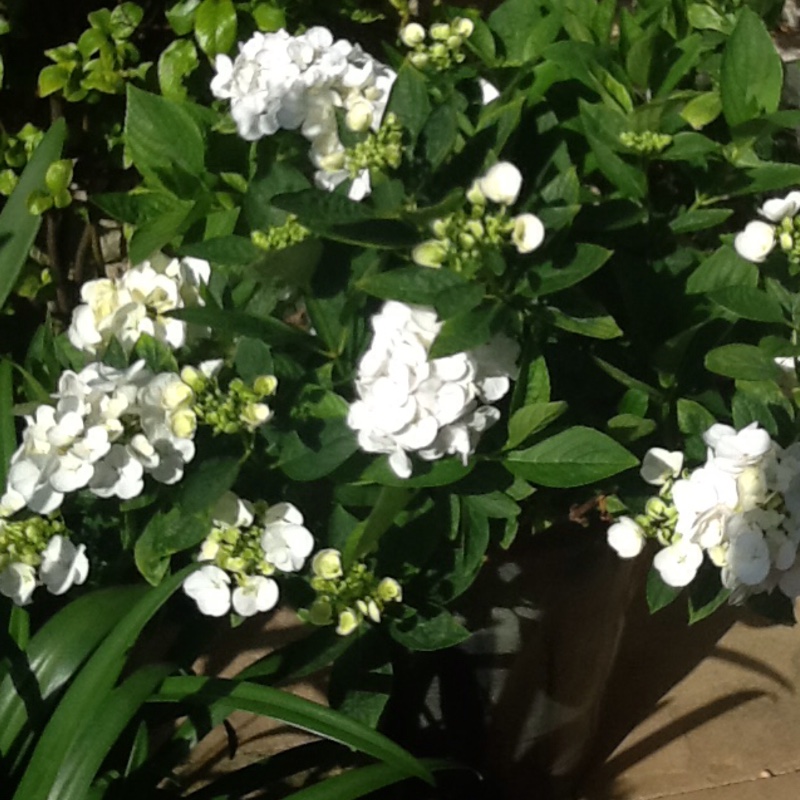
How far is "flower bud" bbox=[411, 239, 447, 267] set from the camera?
0.63 meters

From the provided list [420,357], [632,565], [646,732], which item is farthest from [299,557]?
[646,732]

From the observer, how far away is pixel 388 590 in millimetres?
739

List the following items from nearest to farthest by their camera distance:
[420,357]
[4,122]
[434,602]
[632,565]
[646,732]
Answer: [420,357], [434,602], [632,565], [4,122], [646,732]

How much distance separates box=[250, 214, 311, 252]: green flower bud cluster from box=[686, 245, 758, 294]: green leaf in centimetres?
33

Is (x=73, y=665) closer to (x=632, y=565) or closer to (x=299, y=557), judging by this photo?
(x=299, y=557)

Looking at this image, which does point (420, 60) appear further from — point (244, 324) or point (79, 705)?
point (79, 705)

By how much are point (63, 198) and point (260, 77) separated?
452 millimetres

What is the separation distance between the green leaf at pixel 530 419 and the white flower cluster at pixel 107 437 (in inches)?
9.2

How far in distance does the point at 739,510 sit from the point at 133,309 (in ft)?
1.60

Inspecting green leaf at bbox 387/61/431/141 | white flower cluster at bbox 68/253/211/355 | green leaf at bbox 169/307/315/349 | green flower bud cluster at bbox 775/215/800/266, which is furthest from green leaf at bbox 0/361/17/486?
green flower bud cluster at bbox 775/215/800/266

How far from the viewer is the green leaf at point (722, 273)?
2.55 ft

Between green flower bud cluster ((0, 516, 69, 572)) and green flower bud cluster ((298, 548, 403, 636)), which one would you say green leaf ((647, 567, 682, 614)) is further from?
green flower bud cluster ((0, 516, 69, 572))

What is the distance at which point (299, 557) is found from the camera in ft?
2.39

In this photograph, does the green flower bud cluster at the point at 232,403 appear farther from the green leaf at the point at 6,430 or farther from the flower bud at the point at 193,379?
the green leaf at the point at 6,430
